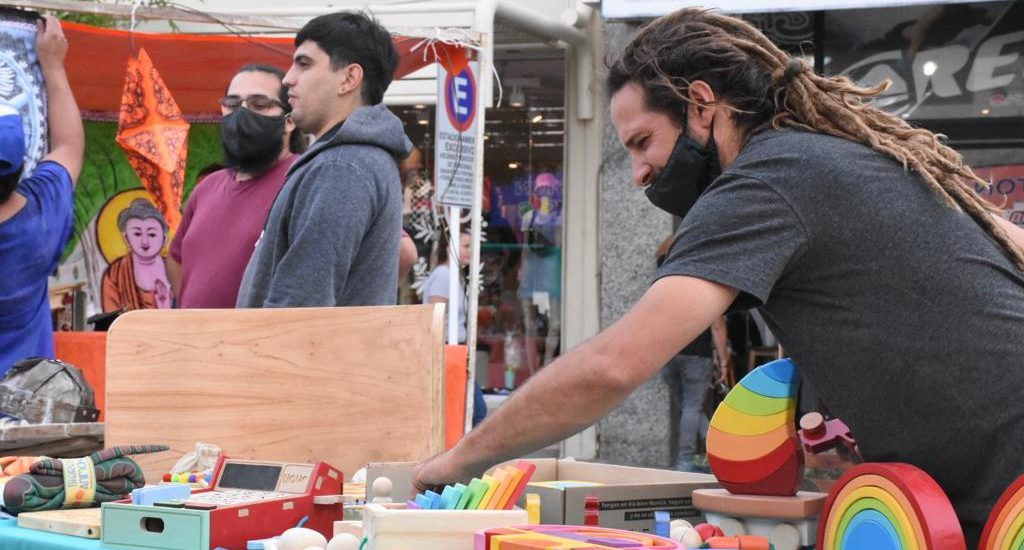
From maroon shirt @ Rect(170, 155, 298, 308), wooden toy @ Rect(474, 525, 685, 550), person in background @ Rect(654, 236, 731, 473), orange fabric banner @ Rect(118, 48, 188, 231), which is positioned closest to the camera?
wooden toy @ Rect(474, 525, 685, 550)

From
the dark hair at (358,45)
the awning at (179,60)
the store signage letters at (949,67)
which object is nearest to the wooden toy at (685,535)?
the dark hair at (358,45)

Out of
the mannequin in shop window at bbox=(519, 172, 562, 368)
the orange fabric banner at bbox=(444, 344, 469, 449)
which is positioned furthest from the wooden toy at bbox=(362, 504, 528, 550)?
the mannequin in shop window at bbox=(519, 172, 562, 368)

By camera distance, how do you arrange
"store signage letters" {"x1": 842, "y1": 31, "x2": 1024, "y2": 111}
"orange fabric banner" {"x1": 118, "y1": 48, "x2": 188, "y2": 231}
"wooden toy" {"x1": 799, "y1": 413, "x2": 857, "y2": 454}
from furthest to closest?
"store signage letters" {"x1": 842, "y1": 31, "x2": 1024, "y2": 111} → "orange fabric banner" {"x1": 118, "y1": 48, "x2": 188, "y2": 231} → "wooden toy" {"x1": 799, "y1": 413, "x2": 857, "y2": 454}

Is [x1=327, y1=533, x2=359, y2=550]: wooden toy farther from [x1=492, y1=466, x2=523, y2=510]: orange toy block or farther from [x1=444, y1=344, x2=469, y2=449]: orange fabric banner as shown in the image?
[x1=444, y1=344, x2=469, y2=449]: orange fabric banner

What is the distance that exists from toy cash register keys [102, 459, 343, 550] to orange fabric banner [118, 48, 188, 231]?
3.78m

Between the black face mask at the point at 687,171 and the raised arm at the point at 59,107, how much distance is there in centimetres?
257

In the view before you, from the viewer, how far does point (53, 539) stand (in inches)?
91.5

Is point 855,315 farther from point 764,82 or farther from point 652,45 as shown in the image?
point 652,45

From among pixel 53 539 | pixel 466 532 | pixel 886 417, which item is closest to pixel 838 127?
pixel 886 417

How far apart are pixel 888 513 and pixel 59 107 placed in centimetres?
375

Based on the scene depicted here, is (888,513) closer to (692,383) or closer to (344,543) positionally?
(344,543)

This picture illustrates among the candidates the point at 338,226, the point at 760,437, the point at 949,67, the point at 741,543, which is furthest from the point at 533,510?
the point at 949,67

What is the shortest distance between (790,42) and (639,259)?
1.90 m

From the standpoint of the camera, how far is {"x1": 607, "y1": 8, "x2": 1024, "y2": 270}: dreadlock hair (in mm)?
2164
